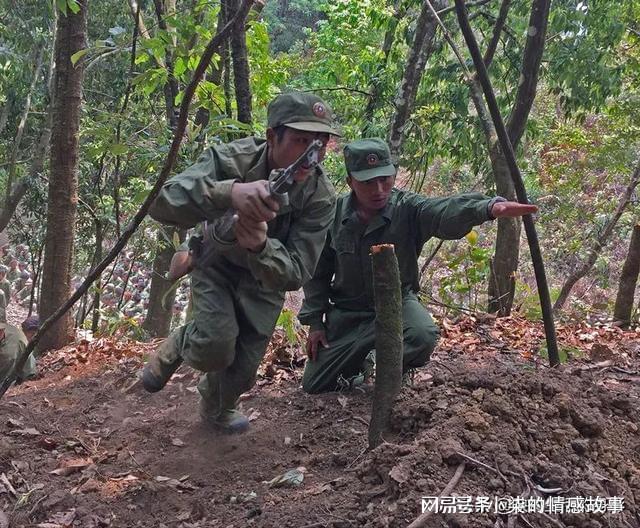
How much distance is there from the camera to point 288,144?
10.4 ft

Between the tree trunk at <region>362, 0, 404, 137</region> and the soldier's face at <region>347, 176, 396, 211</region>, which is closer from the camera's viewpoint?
the soldier's face at <region>347, 176, 396, 211</region>

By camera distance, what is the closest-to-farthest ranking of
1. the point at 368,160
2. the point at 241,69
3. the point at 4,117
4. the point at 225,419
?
the point at 225,419
the point at 368,160
the point at 241,69
the point at 4,117

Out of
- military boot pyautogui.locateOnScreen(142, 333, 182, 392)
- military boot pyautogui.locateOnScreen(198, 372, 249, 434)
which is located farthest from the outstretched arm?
military boot pyautogui.locateOnScreen(142, 333, 182, 392)

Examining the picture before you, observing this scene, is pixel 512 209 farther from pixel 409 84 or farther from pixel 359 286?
pixel 409 84

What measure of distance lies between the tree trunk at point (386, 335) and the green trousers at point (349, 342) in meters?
1.14

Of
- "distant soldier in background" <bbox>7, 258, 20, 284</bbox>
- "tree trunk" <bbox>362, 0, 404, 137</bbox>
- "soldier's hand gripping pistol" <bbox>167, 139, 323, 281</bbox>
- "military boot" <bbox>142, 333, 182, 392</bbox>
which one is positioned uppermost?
"tree trunk" <bbox>362, 0, 404, 137</bbox>

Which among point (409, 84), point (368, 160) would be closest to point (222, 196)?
point (368, 160)

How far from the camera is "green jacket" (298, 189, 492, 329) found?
13.0ft

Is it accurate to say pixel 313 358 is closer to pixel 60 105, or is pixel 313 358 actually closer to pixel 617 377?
pixel 617 377

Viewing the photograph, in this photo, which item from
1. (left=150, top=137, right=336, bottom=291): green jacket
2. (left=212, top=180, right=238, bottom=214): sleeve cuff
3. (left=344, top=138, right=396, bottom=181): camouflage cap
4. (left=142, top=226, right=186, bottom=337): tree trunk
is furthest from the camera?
(left=142, top=226, right=186, bottom=337): tree trunk

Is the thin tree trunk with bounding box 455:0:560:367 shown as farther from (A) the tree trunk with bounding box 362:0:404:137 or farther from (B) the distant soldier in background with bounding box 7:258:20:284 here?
(B) the distant soldier in background with bounding box 7:258:20:284

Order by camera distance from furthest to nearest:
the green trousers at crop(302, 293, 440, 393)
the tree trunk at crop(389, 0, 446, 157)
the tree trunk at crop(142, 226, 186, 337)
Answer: the tree trunk at crop(142, 226, 186, 337) → the tree trunk at crop(389, 0, 446, 157) → the green trousers at crop(302, 293, 440, 393)

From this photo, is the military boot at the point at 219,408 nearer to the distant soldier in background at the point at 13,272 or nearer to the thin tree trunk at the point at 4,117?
the thin tree trunk at the point at 4,117

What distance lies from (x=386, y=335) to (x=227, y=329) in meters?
0.93
